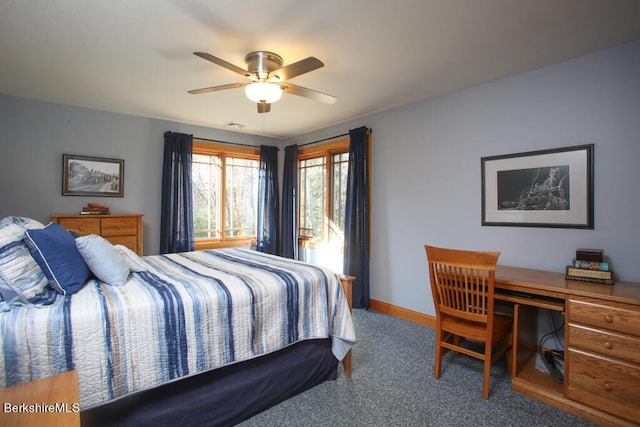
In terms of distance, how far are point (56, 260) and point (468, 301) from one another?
8.17 ft

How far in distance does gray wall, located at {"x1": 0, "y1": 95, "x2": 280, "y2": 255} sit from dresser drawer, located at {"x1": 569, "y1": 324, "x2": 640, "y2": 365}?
14.6ft

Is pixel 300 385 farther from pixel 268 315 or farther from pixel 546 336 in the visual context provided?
pixel 546 336

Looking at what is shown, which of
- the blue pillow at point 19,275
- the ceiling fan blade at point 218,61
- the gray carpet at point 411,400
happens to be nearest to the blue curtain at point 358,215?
the gray carpet at point 411,400

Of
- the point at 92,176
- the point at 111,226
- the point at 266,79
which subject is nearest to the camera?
the point at 266,79

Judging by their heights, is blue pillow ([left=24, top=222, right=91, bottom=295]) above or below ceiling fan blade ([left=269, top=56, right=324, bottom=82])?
below

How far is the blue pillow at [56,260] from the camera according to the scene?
5.12ft

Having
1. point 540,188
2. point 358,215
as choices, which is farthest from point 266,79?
point 540,188

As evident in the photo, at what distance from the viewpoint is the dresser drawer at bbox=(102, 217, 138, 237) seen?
11.6 ft

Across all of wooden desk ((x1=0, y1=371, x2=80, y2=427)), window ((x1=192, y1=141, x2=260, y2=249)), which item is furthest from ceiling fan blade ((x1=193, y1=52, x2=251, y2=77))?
window ((x1=192, y1=141, x2=260, y2=249))

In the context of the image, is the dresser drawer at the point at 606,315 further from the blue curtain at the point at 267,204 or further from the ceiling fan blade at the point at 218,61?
the blue curtain at the point at 267,204

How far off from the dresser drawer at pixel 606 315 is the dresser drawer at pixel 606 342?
35 millimetres

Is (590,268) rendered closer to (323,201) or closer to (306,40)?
(306,40)

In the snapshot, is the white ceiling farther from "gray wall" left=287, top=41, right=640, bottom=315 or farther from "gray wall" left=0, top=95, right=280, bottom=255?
"gray wall" left=0, top=95, right=280, bottom=255

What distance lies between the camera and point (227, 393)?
1.78 meters
